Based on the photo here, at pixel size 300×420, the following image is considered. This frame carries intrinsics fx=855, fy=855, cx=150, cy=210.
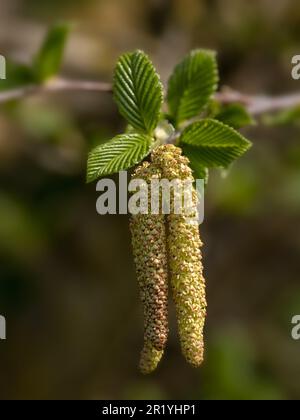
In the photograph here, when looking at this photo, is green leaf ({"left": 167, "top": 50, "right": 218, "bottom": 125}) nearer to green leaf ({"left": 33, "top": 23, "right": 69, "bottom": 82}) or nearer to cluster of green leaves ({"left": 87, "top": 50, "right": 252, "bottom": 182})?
cluster of green leaves ({"left": 87, "top": 50, "right": 252, "bottom": 182})

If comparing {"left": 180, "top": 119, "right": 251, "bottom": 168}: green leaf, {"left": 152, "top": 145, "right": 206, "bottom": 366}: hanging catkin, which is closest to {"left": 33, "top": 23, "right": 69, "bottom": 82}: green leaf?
{"left": 180, "top": 119, "right": 251, "bottom": 168}: green leaf

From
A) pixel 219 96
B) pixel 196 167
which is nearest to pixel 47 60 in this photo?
pixel 219 96

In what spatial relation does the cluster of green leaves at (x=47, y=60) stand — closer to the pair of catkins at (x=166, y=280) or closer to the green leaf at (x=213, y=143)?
the green leaf at (x=213, y=143)

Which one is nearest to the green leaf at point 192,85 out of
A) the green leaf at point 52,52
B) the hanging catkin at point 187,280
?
the hanging catkin at point 187,280

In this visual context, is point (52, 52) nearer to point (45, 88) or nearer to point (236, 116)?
point (45, 88)

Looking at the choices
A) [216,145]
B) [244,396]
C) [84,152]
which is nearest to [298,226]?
[244,396]

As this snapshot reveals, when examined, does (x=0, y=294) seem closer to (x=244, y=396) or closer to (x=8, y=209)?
(x=8, y=209)
